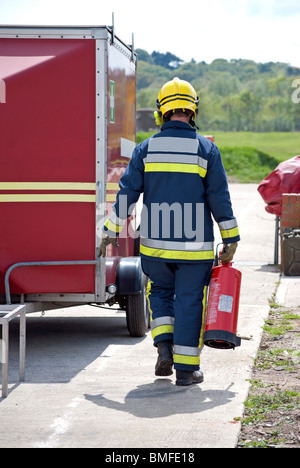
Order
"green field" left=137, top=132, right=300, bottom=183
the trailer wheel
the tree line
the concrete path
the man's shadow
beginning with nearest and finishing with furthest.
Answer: the concrete path → the man's shadow → the trailer wheel → "green field" left=137, top=132, right=300, bottom=183 → the tree line

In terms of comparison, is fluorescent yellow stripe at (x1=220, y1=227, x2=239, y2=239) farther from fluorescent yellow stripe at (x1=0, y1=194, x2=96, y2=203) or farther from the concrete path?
fluorescent yellow stripe at (x1=0, y1=194, x2=96, y2=203)

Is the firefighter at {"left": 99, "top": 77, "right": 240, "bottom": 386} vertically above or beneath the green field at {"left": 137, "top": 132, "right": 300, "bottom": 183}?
beneath

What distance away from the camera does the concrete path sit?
474cm

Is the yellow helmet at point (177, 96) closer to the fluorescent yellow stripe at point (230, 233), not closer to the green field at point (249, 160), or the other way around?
the fluorescent yellow stripe at point (230, 233)

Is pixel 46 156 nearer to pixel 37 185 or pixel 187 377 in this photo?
pixel 37 185

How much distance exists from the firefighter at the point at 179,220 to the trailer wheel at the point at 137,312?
145cm

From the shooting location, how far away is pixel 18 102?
6762 mm

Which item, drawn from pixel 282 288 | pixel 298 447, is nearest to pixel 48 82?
pixel 298 447

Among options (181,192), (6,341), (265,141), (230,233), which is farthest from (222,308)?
(265,141)

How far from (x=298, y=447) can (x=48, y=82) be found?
3573mm

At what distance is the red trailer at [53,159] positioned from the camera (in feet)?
22.2

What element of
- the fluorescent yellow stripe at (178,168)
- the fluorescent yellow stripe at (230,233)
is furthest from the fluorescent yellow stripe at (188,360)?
the fluorescent yellow stripe at (178,168)

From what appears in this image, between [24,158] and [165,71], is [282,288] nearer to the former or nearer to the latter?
[24,158]

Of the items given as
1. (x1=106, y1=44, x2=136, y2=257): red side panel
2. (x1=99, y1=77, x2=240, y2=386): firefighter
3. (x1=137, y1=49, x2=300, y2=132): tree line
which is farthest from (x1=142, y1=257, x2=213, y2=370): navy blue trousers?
(x1=137, y1=49, x2=300, y2=132): tree line
